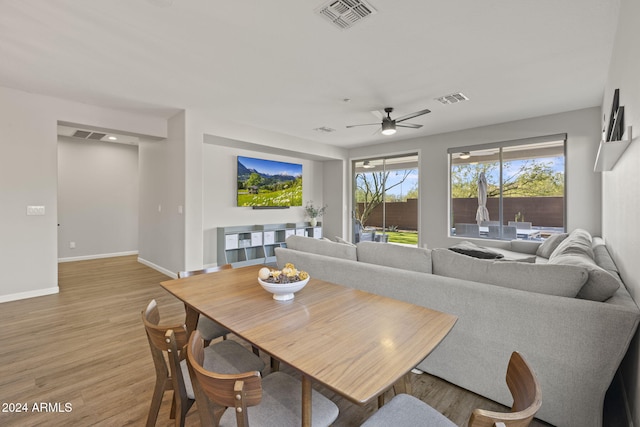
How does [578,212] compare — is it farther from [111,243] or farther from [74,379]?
[111,243]

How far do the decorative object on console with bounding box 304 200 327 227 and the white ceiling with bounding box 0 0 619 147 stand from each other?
3.26 m

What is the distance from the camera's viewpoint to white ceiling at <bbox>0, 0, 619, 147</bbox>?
85.9 inches

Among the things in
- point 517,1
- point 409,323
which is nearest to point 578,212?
point 517,1

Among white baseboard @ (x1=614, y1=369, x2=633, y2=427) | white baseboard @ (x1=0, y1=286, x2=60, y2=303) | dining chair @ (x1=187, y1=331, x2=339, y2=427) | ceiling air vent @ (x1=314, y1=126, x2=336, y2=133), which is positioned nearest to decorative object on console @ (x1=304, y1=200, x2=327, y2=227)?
ceiling air vent @ (x1=314, y1=126, x2=336, y2=133)

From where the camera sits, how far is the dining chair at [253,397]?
0.86 metres

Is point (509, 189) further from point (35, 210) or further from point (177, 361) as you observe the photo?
point (35, 210)

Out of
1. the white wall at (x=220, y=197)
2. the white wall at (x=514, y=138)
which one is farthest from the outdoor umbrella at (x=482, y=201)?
the white wall at (x=220, y=197)

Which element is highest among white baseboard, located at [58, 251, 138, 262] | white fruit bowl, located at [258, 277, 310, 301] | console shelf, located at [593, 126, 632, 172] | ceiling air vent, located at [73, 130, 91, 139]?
ceiling air vent, located at [73, 130, 91, 139]

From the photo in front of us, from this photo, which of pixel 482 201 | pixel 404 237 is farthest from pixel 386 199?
pixel 482 201

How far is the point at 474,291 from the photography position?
5.83 feet

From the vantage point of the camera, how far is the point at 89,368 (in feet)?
Answer: 7.14

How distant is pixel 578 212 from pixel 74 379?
623cm

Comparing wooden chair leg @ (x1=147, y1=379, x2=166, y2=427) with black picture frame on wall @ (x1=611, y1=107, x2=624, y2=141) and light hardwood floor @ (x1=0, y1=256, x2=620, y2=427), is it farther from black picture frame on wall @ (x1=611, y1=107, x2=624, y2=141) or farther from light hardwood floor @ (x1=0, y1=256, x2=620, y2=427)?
black picture frame on wall @ (x1=611, y1=107, x2=624, y2=141)

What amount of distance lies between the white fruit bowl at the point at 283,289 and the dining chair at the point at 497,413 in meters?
0.71
